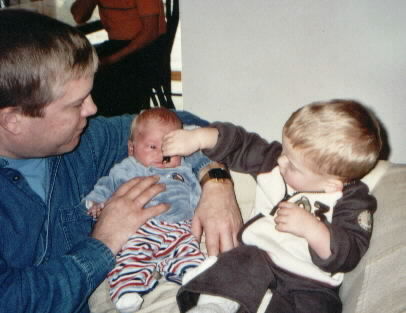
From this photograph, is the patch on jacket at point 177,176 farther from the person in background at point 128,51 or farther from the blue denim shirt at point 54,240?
the person in background at point 128,51

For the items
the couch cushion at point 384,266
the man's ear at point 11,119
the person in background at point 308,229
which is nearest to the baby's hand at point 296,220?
the person in background at point 308,229

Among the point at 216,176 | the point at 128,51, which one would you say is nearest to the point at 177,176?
the point at 216,176

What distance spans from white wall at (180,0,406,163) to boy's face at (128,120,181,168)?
2.93ft

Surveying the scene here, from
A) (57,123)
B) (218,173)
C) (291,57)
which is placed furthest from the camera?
(291,57)

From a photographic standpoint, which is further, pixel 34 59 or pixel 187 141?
pixel 187 141

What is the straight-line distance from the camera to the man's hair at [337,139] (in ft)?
3.96

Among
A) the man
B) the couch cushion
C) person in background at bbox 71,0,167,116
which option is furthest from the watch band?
person in background at bbox 71,0,167,116

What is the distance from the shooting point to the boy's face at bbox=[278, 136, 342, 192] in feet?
4.19

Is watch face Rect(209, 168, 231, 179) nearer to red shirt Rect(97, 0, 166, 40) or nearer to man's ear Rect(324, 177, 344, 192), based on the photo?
man's ear Rect(324, 177, 344, 192)

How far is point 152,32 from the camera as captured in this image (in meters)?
3.16

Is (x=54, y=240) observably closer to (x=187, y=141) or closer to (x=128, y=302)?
(x=128, y=302)

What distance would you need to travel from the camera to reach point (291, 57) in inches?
90.7

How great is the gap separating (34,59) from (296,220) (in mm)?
918

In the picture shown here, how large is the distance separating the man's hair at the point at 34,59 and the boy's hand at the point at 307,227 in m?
0.79
